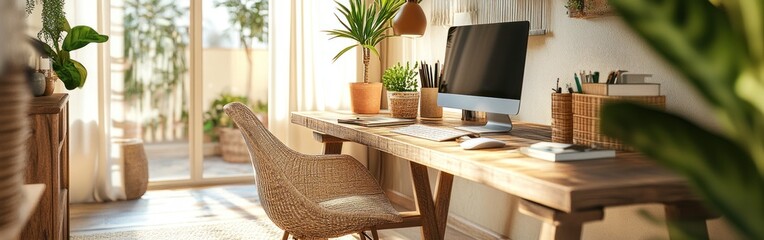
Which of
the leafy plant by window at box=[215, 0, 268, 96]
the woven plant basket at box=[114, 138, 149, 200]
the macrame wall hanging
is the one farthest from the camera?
the leafy plant by window at box=[215, 0, 268, 96]

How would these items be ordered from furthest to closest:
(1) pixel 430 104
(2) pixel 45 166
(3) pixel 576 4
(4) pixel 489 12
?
1. (4) pixel 489 12
2. (1) pixel 430 104
3. (3) pixel 576 4
4. (2) pixel 45 166

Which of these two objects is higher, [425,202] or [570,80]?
[570,80]

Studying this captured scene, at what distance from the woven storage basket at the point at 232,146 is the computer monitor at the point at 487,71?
2.41 meters

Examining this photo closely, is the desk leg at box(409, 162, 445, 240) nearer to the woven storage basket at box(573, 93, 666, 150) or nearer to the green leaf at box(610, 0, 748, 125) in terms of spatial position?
the woven storage basket at box(573, 93, 666, 150)

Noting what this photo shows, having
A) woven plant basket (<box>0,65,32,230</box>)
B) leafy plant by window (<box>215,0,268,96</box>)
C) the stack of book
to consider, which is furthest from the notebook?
woven plant basket (<box>0,65,32,230</box>)

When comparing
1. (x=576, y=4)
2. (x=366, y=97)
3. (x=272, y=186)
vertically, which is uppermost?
(x=576, y=4)

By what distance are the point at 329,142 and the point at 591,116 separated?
1470 mm

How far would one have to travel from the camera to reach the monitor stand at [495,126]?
2658 mm

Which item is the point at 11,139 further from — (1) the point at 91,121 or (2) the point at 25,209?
(1) the point at 91,121

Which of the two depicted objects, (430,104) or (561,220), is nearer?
(561,220)

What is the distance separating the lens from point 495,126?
8.91ft

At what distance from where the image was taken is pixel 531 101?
10.7 feet

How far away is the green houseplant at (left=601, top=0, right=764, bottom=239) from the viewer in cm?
46

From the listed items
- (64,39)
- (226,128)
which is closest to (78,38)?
(64,39)
